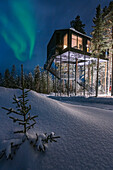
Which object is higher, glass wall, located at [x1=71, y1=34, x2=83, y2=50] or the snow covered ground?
glass wall, located at [x1=71, y1=34, x2=83, y2=50]

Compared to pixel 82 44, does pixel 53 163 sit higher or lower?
lower

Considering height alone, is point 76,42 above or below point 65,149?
above

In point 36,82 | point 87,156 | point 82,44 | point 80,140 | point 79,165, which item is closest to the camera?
point 79,165

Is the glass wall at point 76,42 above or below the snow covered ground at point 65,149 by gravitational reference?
above

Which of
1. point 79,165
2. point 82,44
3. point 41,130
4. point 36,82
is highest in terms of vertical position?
point 82,44

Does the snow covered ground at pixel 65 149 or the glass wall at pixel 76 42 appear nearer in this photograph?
the snow covered ground at pixel 65 149

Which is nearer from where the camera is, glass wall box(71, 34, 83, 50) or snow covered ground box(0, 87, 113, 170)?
snow covered ground box(0, 87, 113, 170)

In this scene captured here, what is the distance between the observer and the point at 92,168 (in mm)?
1078

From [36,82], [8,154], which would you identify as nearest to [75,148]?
[8,154]

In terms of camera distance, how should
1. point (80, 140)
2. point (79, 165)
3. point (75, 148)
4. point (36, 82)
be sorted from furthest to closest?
point (36, 82) < point (80, 140) < point (75, 148) < point (79, 165)

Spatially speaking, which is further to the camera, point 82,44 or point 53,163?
point 82,44

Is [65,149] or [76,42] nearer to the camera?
[65,149]

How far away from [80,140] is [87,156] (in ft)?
0.98

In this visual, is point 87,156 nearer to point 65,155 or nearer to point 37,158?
point 65,155
